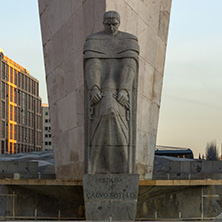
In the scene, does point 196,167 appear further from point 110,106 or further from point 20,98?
point 20,98

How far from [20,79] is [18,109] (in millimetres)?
7386

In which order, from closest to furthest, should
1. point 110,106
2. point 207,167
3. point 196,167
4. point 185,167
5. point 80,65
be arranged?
point 110,106 → point 80,65 → point 185,167 → point 196,167 → point 207,167

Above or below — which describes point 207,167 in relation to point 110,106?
below

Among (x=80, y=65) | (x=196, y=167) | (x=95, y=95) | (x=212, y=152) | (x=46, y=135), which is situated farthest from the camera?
(x=46, y=135)

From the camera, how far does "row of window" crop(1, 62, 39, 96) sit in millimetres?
99938

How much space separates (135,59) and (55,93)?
20.6 ft

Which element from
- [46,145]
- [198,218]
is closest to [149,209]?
[198,218]

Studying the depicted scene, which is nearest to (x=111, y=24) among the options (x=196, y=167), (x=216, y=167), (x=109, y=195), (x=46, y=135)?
(x=109, y=195)

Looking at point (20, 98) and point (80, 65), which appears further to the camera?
point (20, 98)

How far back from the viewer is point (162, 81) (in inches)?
650

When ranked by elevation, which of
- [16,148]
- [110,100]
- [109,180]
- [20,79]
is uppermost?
[20,79]

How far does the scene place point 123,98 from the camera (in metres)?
9.78

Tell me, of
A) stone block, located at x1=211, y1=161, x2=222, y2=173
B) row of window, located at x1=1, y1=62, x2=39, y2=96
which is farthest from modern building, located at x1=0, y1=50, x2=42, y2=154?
stone block, located at x1=211, y1=161, x2=222, y2=173

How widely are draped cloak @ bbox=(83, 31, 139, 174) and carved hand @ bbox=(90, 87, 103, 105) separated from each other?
0.23 feet
